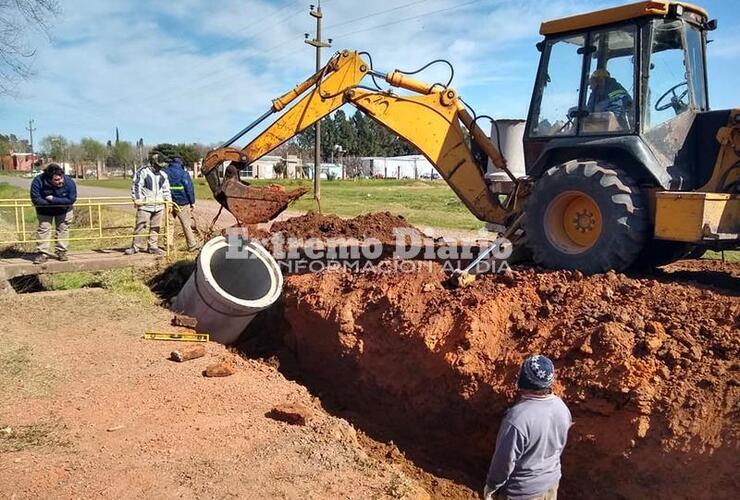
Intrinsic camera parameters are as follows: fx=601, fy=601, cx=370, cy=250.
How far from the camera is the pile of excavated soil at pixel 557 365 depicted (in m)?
4.31

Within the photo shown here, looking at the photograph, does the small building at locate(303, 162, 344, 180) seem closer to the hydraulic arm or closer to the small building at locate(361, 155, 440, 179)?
the small building at locate(361, 155, 440, 179)

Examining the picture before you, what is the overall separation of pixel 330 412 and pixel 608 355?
300 centimetres

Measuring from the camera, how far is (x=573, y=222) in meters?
6.40

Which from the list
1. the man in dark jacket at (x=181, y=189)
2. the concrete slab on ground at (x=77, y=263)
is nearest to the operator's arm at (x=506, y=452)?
the concrete slab on ground at (x=77, y=263)

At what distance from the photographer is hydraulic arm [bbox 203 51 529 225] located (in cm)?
775

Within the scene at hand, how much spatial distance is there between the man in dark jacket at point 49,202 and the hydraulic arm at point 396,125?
92.5 inches

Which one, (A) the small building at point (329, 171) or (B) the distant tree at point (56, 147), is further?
(B) the distant tree at point (56, 147)

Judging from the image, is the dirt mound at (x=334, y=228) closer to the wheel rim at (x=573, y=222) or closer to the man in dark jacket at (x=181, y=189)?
the man in dark jacket at (x=181, y=189)

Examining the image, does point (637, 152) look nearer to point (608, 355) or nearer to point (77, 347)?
point (608, 355)

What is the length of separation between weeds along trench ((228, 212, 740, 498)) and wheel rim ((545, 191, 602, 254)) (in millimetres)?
471

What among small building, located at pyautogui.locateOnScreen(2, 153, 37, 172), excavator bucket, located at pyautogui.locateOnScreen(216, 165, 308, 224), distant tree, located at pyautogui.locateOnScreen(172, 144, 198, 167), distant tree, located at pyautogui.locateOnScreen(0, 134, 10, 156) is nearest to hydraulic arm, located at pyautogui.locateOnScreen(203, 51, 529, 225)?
excavator bucket, located at pyautogui.locateOnScreen(216, 165, 308, 224)

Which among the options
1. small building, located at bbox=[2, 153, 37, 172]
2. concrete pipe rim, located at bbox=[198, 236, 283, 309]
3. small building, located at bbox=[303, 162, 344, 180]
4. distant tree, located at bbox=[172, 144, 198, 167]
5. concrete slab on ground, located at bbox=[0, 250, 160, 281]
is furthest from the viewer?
small building, located at bbox=[2, 153, 37, 172]

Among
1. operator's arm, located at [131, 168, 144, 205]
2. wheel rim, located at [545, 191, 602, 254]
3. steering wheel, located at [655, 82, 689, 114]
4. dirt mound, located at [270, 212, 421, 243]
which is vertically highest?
steering wheel, located at [655, 82, 689, 114]

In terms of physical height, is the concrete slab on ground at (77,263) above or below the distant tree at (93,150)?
below
